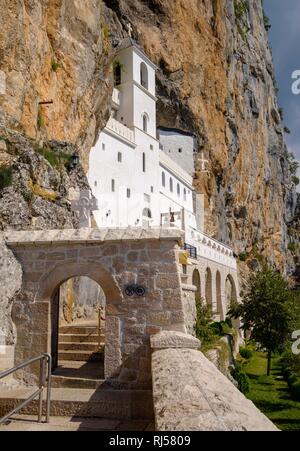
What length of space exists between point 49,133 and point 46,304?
40.7 ft

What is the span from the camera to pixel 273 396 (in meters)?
17.5

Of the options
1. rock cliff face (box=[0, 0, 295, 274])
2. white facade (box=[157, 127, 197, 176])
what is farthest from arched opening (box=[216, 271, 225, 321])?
white facade (box=[157, 127, 197, 176])

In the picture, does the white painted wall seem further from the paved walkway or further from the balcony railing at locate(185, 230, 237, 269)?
the paved walkway

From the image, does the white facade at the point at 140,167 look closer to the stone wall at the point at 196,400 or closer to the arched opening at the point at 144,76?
the arched opening at the point at 144,76

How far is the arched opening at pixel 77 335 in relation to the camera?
7.62m

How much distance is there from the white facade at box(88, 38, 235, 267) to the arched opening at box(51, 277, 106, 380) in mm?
11431

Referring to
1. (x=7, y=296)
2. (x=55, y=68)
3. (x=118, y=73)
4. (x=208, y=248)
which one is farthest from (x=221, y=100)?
(x=7, y=296)

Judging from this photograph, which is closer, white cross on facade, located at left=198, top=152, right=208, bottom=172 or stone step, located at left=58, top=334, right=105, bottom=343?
stone step, located at left=58, top=334, right=105, bottom=343

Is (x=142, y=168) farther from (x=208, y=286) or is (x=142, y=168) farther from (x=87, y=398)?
(x=87, y=398)

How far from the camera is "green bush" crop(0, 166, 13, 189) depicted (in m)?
9.78

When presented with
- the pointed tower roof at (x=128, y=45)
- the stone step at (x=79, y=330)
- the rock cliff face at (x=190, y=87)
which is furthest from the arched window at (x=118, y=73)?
the stone step at (x=79, y=330)

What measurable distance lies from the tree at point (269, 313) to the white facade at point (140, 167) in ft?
16.5
